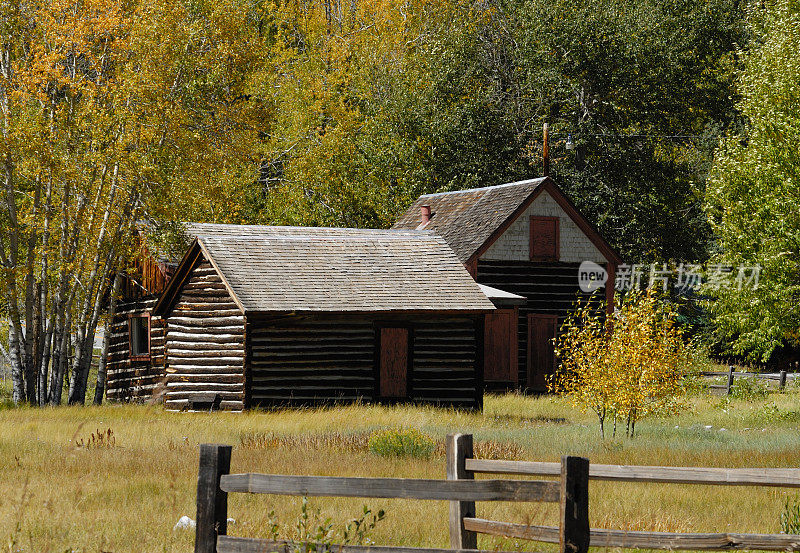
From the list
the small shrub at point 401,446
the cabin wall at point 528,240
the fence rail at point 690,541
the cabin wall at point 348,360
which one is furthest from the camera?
the cabin wall at point 528,240

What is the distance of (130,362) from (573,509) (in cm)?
2697

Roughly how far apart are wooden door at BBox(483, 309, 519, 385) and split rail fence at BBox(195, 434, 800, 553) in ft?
81.0

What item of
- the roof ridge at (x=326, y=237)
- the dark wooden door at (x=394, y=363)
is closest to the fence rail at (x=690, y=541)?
the dark wooden door at (x=394, y=363)

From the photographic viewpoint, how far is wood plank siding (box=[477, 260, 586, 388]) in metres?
33.1

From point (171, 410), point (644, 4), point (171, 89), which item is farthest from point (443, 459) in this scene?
point (644, 4)

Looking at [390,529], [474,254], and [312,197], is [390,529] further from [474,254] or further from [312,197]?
[312,197]

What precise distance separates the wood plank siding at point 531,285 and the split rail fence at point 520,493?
25425mm

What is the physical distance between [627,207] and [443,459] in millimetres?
28521

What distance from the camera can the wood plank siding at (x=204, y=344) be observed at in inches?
1016

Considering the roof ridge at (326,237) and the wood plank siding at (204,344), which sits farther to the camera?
the roof ridge at (326,237)

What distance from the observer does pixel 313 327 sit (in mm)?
26250

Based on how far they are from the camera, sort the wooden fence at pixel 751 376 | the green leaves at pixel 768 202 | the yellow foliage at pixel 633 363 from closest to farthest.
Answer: the yellow foliage at pixel 633 363 < the green leaves at pixel 768 202 < the wooden fence at pixel 751 376

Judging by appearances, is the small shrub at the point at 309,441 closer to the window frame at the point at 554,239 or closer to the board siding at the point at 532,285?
the board siding at the point at 532,285

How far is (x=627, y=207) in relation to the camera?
140 ft
